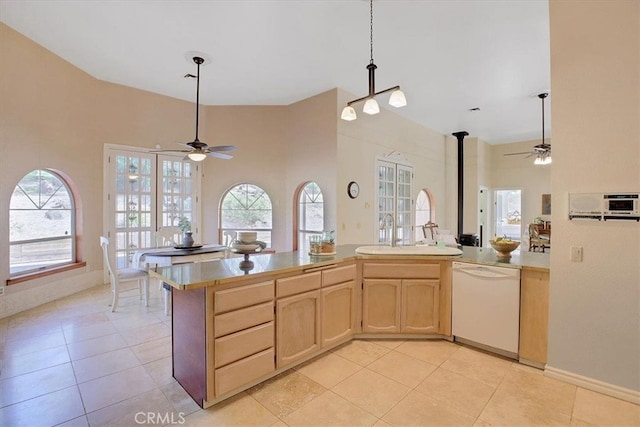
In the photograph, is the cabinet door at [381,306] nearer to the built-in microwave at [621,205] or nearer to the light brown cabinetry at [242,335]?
the light brown cabinetry at [242,335]

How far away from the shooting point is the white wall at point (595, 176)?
6.77 ft

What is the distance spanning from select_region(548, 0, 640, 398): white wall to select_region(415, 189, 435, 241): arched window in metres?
4.88

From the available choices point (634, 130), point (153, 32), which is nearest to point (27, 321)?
point (153, 32)

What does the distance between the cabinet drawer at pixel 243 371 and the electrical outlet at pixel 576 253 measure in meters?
2.37

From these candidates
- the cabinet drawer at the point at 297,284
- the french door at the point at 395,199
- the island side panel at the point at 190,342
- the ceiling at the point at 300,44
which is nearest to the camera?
the island side panel at the point at 190,342

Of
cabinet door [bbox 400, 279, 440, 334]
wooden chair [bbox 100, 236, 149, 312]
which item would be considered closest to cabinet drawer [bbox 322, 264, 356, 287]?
cabinet door [bbox 400, 279, 440, 334]

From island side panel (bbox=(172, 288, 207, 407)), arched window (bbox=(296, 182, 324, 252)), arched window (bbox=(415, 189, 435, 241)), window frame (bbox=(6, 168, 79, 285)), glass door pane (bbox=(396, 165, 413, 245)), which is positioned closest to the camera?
island side panel (bbox=(172, 288, 207, 407))

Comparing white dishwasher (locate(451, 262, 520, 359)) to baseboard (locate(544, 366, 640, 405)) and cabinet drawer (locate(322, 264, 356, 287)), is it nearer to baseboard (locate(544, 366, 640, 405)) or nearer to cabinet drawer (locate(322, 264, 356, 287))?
baseboard (locate(544, 366, 640, 405))

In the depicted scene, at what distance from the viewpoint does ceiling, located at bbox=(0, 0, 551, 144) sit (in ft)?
10.1

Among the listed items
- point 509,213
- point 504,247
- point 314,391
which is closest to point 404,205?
point 504,247

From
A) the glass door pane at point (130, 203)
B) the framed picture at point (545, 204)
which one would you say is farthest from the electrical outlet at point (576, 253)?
the framed picture at point (545, 204)

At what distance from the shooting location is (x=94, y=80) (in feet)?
15.7
